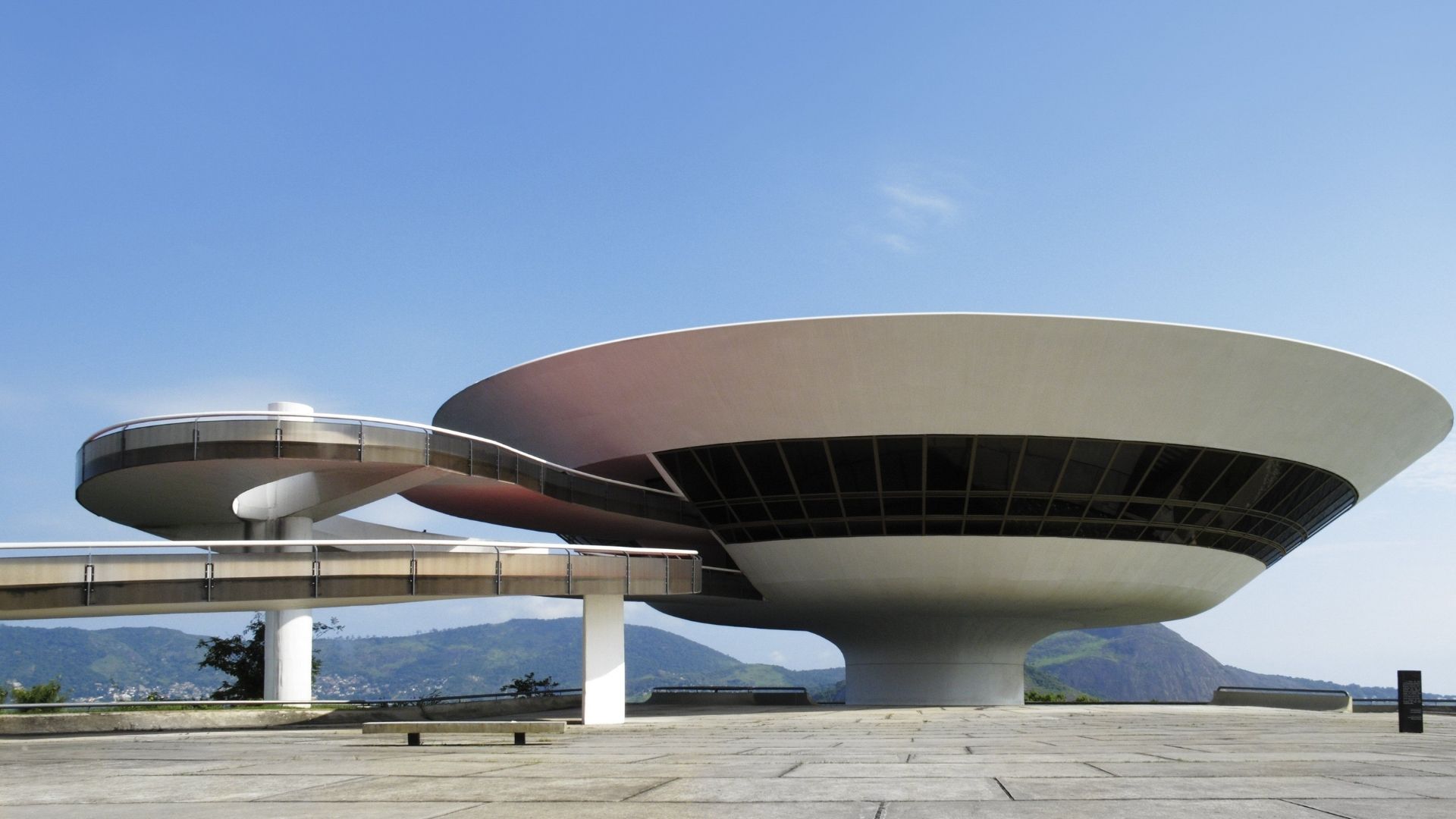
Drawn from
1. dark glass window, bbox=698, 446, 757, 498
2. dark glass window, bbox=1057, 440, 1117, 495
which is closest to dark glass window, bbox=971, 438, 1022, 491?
dark glass window, bbox=1057, 440, 1117, 495

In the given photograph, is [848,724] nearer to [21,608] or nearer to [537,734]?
[537,734]

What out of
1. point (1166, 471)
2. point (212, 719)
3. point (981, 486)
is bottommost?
point (212, 719)

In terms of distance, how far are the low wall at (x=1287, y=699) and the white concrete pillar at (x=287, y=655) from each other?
110 feet

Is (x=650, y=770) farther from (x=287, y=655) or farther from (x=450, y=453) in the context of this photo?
(x=287, y=655)

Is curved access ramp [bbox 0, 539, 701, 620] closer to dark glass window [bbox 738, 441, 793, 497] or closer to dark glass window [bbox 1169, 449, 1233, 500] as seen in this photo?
dark glass window [bbox 738, 441, 793, 497]

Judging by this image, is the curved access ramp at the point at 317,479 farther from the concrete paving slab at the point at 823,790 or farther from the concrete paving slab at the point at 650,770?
the concrete paving slab at the point at 823,790

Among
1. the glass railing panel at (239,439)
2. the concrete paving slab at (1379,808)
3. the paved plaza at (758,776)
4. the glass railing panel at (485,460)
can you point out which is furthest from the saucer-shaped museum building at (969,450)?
the concrete paving slab at (1379,808)

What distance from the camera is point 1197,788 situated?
10508 mm

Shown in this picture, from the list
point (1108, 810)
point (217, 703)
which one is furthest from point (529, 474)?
point (1108, 810)

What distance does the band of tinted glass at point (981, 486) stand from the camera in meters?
36.8

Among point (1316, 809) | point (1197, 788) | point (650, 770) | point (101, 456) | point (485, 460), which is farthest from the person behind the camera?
point (485, 460)

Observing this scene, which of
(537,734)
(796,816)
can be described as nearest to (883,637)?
(537,734)

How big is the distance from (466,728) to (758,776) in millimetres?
Result: 8753

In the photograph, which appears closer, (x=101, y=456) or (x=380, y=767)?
(x=380, y=767)
